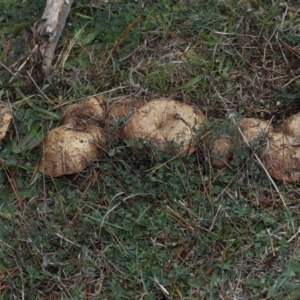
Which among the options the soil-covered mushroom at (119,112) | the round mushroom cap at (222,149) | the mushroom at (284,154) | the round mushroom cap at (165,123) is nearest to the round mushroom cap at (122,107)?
the soil-covered mushroom at (119,112)

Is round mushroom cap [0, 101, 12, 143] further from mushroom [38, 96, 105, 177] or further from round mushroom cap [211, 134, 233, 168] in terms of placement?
round mushroom cap [211, 134, 233, 168]

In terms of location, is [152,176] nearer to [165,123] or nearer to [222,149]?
[165,123]

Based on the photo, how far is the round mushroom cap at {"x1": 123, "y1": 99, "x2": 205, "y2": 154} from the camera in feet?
9.57

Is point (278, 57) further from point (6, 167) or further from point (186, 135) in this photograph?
point (6, 167)

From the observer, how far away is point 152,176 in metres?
2.95

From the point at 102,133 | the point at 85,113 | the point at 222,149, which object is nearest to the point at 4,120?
the point at 85,113

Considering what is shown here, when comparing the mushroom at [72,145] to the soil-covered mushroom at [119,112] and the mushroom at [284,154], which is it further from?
the mushroom at [284,154]

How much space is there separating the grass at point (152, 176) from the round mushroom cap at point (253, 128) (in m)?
0.07

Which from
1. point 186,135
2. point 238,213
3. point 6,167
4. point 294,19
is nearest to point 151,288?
point 238,213

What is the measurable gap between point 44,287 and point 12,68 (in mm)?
1328

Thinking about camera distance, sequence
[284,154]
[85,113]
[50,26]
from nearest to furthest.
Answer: [284,154], [85,113], [50,26]

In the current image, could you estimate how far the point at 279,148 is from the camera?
2.88 meters

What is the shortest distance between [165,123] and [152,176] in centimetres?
27

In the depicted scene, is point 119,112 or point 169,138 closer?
point 169,138
